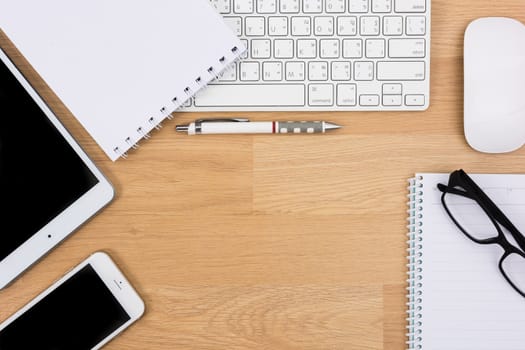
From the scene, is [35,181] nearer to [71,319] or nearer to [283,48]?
[71,319]

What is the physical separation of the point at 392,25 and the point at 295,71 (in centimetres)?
13

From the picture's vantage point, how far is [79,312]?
2.12ft

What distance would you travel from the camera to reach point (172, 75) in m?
0.63

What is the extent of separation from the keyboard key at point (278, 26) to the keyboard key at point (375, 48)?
102 millimetres

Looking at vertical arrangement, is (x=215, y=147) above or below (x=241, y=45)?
below

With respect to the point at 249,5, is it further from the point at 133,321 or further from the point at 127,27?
the point at 133,321

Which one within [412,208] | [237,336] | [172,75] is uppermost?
[172,75]

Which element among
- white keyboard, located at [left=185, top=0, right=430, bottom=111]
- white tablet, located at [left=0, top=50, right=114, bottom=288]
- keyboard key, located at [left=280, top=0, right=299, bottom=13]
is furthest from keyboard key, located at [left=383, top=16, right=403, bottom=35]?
white tablet, located at [left=0, top=50, right=114, bottom=288]

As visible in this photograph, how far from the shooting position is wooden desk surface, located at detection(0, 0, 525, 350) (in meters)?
0.66

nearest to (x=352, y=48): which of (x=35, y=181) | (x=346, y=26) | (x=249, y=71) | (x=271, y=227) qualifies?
(x=346, y=26)

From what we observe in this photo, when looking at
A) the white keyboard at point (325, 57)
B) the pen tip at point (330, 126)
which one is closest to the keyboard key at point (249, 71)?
the white keyboard at point (325, 57)

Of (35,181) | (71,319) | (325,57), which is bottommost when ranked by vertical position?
(71,319)

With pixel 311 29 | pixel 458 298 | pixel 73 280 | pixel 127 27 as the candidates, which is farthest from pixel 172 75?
pixel 458 298

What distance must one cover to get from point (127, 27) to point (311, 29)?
0.22 m
